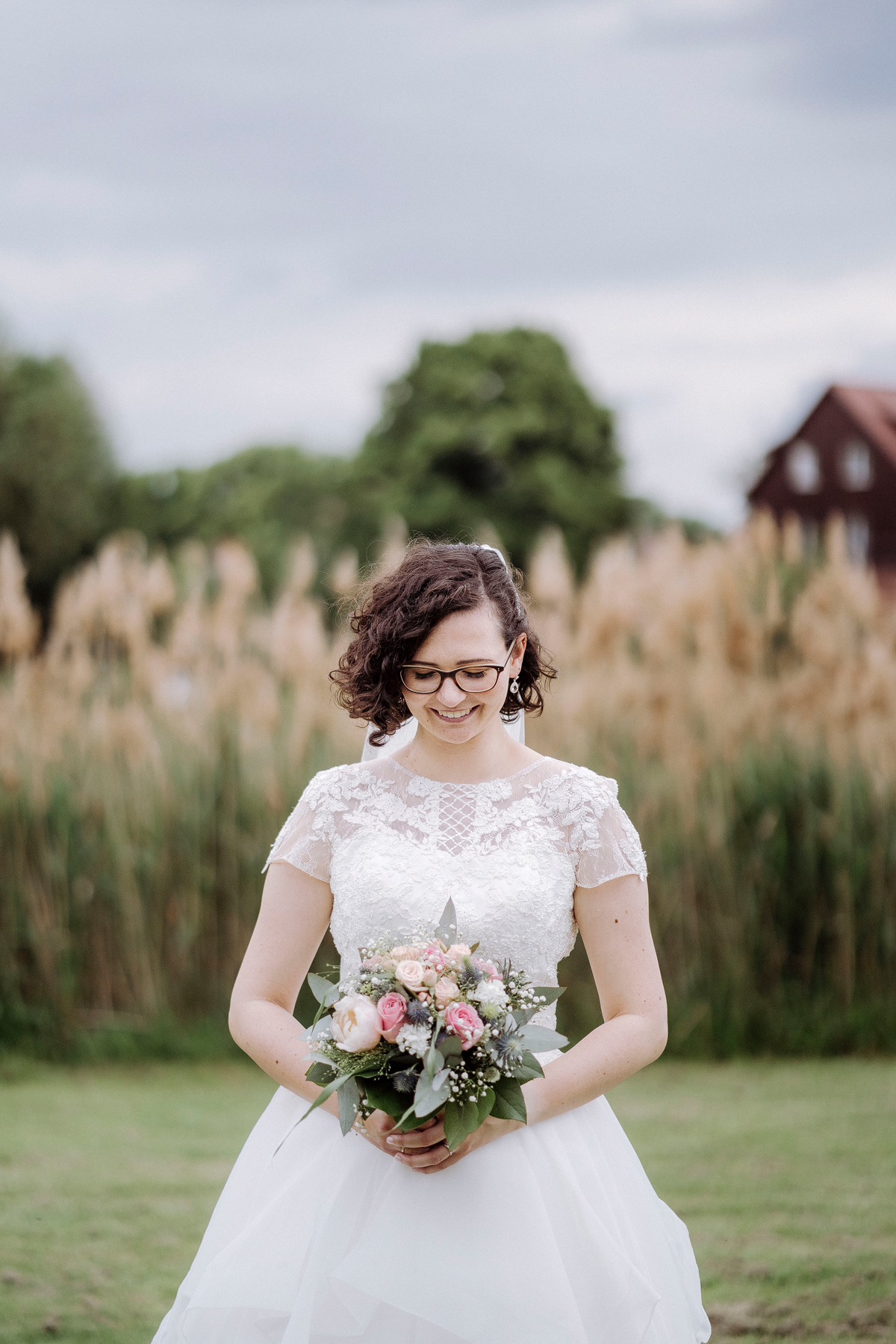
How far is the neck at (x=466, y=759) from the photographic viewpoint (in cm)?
266

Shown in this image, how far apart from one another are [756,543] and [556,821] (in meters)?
6.48

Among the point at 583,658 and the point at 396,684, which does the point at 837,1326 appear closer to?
the point at 396,684

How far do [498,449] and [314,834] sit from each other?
1168 inches

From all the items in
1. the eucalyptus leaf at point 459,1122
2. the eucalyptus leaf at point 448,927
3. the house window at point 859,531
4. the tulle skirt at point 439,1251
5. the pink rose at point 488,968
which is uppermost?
the house window at point 859,531

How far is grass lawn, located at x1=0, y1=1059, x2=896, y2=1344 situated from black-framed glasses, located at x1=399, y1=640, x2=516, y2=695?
7.90 feet

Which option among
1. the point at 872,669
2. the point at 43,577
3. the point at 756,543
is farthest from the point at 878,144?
the point at 43,577

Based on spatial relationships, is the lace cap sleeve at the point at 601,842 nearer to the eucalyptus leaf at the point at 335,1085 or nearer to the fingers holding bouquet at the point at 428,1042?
the fingers holding bouquet at the point at 428,1042

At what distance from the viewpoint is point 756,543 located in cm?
867

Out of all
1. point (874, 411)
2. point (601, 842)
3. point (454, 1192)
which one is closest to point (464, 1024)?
point (454, 1192)

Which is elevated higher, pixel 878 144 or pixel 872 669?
pixel 878 144

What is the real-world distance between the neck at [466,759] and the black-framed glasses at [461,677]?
0.42ft

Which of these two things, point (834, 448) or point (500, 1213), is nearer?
point (500, 1213)

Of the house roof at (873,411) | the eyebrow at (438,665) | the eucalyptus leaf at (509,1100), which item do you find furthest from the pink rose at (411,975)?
the house roof at (873,411)

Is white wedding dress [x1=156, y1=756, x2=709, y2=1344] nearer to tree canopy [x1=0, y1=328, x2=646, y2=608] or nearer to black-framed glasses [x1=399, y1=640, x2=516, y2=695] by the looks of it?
black-framed glasses [x1=399, y1=640, x2=516, y2=695]
